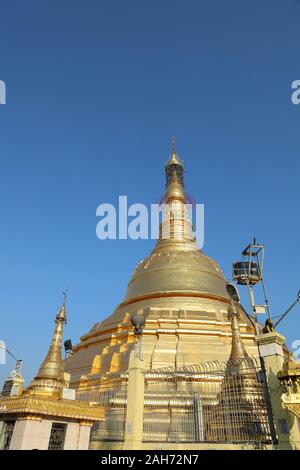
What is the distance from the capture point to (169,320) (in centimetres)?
2138

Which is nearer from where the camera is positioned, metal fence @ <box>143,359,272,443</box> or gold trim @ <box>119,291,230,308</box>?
metal fence @ <box>143,359,272,443</box>

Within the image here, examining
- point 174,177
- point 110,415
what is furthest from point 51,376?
point 174,177

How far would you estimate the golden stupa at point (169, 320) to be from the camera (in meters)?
19.3

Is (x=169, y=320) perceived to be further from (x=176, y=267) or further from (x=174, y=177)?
(x=174, y=177)

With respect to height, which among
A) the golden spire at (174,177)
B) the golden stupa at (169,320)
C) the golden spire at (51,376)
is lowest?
the golden spire at (51,376)

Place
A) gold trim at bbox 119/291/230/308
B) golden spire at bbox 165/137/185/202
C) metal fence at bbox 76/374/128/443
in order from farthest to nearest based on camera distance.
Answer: golden spire at bbox 165/137/185/202, gold trim at bbox 119/291/230/308, metal fence at bbox 76/374/128/443

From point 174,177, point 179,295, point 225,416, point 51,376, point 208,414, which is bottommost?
point 225,416

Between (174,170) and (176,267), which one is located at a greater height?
(174,170)

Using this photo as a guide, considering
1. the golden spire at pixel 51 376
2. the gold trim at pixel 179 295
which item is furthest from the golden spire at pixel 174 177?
the golden spire at pixel 51 376

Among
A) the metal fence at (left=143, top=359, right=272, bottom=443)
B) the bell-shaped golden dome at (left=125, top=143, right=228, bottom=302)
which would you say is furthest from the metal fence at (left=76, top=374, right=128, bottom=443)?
the bell-shaped golden dome at (left=125, top=143, right=228, bottom=302)

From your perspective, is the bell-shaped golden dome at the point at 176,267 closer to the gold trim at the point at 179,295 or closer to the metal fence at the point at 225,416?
the gold trim at the point at 179,295

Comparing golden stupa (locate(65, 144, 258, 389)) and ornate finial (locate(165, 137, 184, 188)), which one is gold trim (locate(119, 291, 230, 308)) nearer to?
golden stupa (locate(65, 144, 258, 389))

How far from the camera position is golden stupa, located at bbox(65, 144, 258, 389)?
19.3 m
